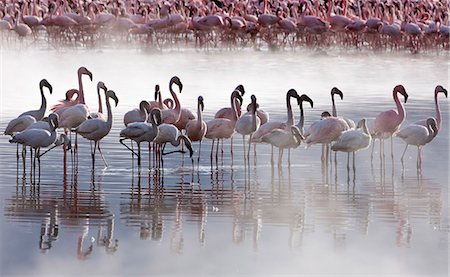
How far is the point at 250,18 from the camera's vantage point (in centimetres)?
3189

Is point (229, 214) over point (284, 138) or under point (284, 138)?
under

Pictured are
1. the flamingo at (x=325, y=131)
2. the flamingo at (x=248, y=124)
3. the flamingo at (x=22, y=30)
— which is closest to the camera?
the flamingo at (x=325, y=131)

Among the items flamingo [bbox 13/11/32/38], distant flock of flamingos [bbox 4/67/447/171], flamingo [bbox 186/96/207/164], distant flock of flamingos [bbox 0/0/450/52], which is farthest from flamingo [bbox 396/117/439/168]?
flamingo [bbox 13/11/32/38]

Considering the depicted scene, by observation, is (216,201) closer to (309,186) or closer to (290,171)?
(309,186)

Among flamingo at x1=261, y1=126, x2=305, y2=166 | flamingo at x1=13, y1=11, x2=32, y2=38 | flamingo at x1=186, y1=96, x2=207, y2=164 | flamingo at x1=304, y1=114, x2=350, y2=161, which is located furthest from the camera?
flamingo at x1=13, y1=11, x2=32, y2=38

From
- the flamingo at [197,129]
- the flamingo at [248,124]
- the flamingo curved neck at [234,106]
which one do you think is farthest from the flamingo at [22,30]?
the flamingo at [248,124]

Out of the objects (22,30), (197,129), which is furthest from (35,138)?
(22,30)

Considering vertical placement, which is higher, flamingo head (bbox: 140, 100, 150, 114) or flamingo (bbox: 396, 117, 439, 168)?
flamingo head (bbox: 140, 100, 150, 114)

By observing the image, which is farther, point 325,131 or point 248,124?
point 248,124

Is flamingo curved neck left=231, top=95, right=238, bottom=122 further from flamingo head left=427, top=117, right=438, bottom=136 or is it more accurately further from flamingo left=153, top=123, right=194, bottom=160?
flamingo head left=427, top=117, right=438, bottom=136

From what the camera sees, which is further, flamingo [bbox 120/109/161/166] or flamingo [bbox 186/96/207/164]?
flamingo [bbox 186/96/207/164]

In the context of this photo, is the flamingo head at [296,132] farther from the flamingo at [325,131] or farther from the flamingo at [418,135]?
the flamingo at [418,135]

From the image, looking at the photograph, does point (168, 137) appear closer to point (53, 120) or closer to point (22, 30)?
point (53, 120)

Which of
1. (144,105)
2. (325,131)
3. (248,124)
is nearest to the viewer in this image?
(325,131)
